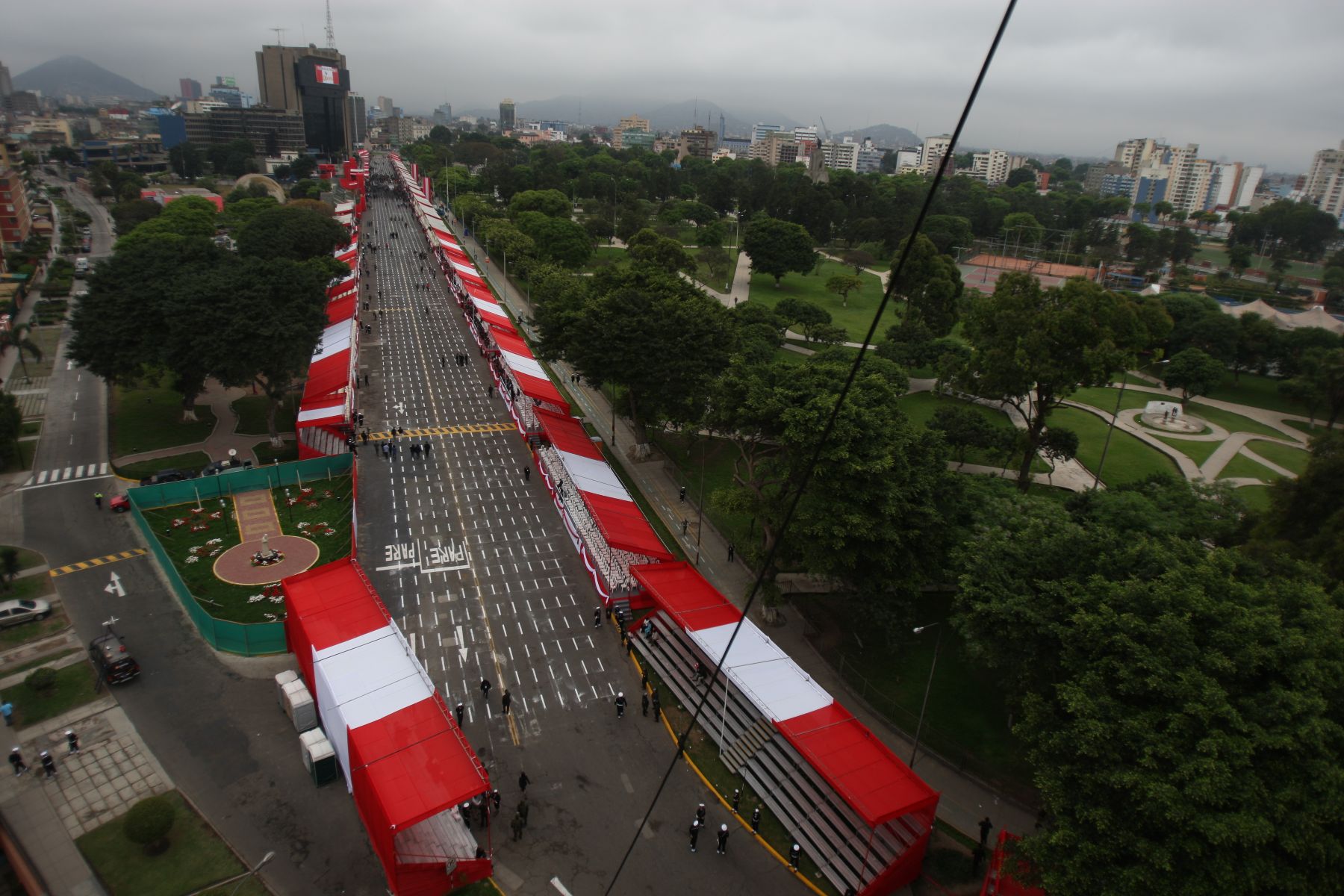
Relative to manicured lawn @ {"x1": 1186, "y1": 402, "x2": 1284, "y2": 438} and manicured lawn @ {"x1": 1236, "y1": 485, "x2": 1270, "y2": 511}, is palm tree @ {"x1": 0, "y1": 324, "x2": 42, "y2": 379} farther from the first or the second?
manicured lawn @ {"x1": 1186, "y1": 402, "x2": 1284, "y2": 438}

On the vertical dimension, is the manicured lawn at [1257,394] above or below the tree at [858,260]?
below

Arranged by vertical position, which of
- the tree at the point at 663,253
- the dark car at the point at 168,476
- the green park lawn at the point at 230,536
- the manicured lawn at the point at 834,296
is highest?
the tree at the point at 663,253

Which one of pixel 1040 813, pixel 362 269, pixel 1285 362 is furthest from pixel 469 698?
pixel 362 269

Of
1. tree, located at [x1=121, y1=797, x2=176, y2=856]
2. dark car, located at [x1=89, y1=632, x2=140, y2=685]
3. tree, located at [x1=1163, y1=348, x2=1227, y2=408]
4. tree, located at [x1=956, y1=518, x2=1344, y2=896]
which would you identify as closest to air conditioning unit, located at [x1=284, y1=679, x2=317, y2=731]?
tree, located at [x1=121, y1=797, x2=176, y2=856]

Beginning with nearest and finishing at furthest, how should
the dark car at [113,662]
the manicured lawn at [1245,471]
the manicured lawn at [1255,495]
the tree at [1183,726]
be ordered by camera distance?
the tree at [1183,726] < the dark car at [113,662] < the manicured lawn at [1255,495] < the manicured lawn at [1245,471]

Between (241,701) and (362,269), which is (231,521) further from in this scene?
(362,269)

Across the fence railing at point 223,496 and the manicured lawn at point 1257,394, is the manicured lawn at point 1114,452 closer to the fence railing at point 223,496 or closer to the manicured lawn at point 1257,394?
the manicured lawn at point 1257,394

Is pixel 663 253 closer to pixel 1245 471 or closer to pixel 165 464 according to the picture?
pixel 165 464

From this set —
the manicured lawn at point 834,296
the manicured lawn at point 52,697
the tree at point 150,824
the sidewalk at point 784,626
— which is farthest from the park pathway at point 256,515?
the manicured lawn at point 834,296

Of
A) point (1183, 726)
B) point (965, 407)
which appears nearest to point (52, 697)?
point (1183, 726)
